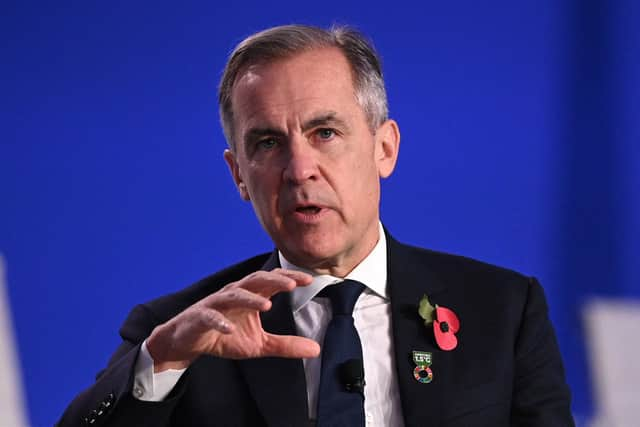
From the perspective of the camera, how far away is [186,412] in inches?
73.7

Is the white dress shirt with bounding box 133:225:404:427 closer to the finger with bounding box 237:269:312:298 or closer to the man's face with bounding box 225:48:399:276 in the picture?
the man's face with bounding box 225:48:399:276

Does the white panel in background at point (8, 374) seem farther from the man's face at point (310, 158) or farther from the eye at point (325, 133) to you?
the eye at point (325, 133)

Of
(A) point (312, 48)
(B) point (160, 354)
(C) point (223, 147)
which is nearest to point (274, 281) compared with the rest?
(B) point (160, 354)

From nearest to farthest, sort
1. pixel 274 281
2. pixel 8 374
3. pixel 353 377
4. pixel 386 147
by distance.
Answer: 1. pixel 274 281
2. pixel 353 377
3. pixel 386 147
4. pixel 8 374

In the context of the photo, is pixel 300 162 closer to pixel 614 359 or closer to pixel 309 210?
pixel 309 210

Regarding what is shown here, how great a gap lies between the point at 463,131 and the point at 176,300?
1.62m

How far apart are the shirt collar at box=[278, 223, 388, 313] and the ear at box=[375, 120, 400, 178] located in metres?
0.16

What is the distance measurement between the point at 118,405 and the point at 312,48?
2.77 feet

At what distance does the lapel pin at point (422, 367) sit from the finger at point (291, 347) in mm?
377

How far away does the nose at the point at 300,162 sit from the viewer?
1.85 m

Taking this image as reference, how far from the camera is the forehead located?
6.28 ft

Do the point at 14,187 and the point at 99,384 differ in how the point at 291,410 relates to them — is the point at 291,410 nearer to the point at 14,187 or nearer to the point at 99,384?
the point at 99,384

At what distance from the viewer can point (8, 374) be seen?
115 inches

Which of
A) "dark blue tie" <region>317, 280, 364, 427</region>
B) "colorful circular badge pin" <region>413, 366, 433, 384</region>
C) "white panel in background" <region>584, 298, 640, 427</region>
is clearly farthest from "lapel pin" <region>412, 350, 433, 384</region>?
"white panel in background" <region>584, 298, 640, 427</region>
